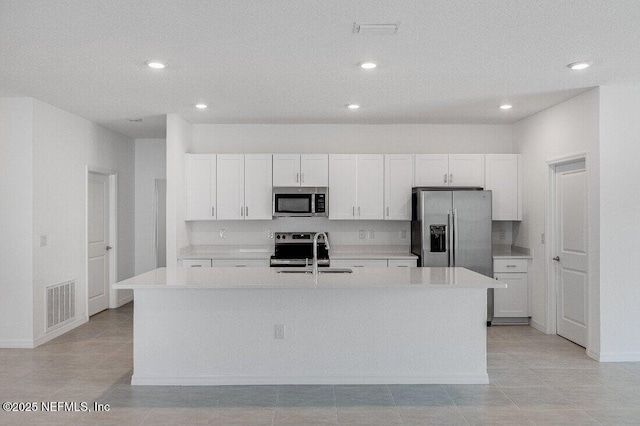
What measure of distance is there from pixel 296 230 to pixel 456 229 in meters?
2.03

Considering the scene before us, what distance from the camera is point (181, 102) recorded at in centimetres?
549

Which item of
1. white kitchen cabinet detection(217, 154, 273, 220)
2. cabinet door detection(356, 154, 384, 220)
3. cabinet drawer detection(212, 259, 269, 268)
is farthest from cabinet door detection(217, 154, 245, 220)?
cabinet door detection(356, 154, 384, 220)

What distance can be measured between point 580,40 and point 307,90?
2.37 meters

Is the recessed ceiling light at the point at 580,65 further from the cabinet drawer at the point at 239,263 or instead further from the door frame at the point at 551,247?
the cabinet drawer at the point at 239,263

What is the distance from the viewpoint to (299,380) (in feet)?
13.4

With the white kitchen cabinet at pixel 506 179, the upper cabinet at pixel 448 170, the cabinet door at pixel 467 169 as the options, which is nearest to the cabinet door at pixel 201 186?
the upper cabinet at pixel 448 170

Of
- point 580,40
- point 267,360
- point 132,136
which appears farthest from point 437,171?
point 132,136

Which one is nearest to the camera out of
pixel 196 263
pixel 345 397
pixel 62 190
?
pixel 345 397

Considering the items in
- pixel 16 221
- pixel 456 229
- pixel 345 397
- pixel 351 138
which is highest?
pixel 351 138

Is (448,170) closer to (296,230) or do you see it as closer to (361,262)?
(361,262)

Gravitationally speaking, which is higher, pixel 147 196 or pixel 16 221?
pixel 147 196

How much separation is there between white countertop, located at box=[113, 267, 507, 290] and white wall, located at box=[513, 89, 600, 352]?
4.85ft

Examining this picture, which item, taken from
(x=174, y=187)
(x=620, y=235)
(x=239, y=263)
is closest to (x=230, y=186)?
(x=174, y=187)

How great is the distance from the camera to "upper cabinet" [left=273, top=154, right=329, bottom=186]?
6406 mm
